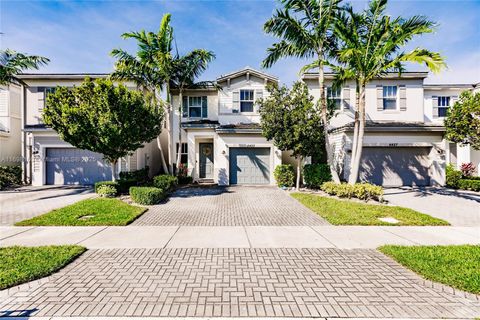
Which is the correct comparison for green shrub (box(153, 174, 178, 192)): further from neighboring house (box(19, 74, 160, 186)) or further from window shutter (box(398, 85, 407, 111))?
window shutter (box(398, 85, 407, 111))

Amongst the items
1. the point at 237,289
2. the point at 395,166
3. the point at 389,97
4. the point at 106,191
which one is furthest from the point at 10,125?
the point at 389,97

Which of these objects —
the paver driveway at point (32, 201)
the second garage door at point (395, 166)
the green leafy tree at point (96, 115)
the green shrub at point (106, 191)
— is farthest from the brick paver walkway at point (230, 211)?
the second garage door at point (395, 166)

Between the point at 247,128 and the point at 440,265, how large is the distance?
11857mm

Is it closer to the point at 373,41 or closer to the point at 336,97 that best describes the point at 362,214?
the point at 373,41

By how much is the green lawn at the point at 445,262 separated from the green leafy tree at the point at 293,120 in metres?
7.55

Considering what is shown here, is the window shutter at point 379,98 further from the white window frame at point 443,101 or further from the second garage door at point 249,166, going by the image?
the second garage door at point 249,166

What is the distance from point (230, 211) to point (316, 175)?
23.2ft

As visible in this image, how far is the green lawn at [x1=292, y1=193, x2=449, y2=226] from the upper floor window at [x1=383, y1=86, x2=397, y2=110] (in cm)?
1069

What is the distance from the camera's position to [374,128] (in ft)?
45.4

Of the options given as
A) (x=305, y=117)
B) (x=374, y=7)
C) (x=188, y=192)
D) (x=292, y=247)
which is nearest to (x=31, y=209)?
(x=188, y=192)

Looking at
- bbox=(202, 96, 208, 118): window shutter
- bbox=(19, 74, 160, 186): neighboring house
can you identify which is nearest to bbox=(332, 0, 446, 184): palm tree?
bbox=(202, 96, 208, 118): window shutter

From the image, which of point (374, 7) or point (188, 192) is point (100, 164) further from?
point (374, 7)

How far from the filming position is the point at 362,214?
8250 mm

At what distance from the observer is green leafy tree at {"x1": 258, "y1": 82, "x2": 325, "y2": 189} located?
39.4 feet
